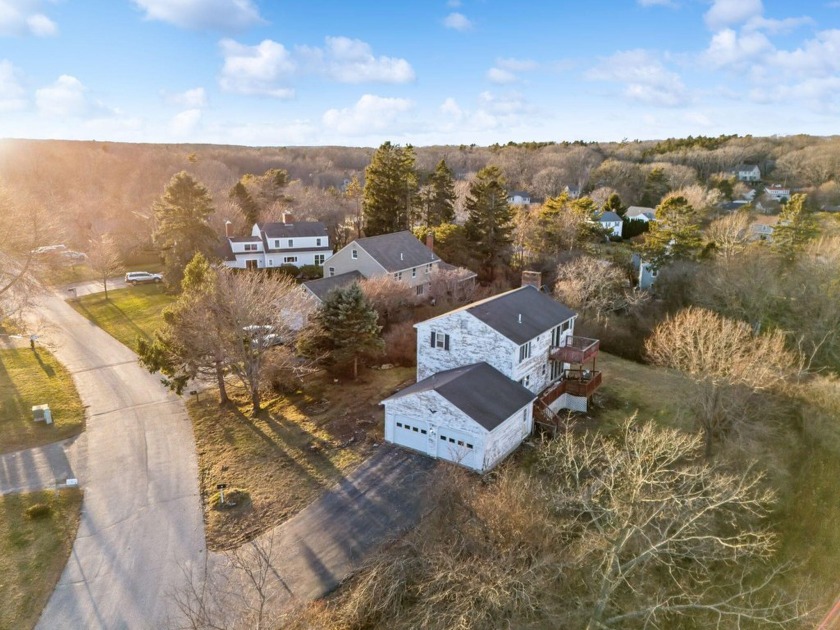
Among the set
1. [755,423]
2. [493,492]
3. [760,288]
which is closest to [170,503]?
[493,492]

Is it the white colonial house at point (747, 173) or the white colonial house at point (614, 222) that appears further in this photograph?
the white colonial house at point (747, 173)

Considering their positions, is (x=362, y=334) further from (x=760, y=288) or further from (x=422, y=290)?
(x=760, y=288)

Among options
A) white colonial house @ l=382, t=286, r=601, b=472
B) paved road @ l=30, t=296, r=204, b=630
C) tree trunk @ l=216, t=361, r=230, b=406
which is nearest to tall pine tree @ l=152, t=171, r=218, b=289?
paved road @ l=30, t=296, r=204, b=630

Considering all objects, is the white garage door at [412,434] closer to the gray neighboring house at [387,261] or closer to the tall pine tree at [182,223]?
the gray neighboring house at [387,261]

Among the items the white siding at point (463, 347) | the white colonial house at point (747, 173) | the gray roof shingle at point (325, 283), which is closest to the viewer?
the white siding at point (463, 347)

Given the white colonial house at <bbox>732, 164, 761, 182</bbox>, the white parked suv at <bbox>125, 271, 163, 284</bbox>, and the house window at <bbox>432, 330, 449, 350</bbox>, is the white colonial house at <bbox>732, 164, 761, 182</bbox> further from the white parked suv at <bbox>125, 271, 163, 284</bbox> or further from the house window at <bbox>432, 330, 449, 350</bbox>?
the white parked suv at <bbox>125, 271, 163, 284</bbox>

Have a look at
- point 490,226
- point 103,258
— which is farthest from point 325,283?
point 103,258

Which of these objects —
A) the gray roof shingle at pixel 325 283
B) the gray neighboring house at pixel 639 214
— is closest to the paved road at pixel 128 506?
the gray roof shingle at pixel 325 283
